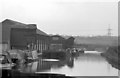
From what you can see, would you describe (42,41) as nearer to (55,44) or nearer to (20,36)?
(20,36)

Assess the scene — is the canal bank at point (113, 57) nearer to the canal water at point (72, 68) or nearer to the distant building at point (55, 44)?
the canal water at point (72, 68)

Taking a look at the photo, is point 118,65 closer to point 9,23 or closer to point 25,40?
point 25,40

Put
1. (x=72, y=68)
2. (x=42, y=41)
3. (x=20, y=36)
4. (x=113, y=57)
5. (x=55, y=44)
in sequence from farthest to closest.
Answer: (x=20, y=36)
(x=42, y=41)
(x=55, y=44)
(x=113, y=57)
(x=72, y=68)

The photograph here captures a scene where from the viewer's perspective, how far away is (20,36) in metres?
10.6

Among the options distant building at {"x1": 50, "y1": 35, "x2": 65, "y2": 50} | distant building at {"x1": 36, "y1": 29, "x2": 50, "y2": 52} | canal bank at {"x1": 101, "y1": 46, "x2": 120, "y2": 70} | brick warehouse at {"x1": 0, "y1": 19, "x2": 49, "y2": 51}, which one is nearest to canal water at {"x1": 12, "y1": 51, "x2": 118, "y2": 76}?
canal bank at {"x1": 101, "y1": 46, "x2": 120, "y2": 70}

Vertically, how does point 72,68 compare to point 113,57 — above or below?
below

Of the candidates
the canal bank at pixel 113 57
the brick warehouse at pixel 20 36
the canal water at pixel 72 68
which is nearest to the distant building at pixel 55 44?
the canal water at pixel 72 68

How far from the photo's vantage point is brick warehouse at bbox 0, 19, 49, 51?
32.0 feet

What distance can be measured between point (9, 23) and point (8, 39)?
1183 mm

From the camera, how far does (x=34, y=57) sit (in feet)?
26.8

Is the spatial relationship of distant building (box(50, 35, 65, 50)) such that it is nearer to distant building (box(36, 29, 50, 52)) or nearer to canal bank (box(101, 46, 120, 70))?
distant building (box(36, 29, 50, 52))

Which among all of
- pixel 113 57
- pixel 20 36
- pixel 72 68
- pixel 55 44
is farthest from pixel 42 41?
pixel 72 68

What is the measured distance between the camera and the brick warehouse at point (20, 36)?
384 inches

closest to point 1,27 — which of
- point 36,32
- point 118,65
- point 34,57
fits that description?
point 36,32
